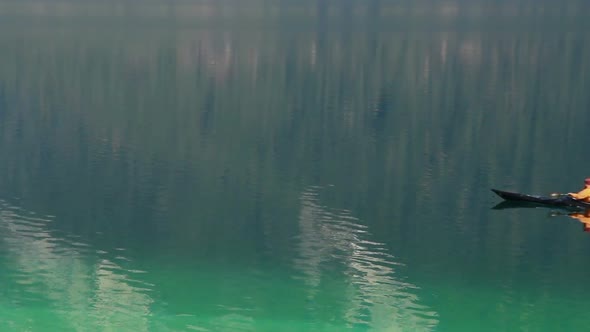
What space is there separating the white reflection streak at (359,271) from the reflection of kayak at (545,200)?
5773mm

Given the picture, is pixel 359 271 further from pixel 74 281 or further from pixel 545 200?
pixel 545 200

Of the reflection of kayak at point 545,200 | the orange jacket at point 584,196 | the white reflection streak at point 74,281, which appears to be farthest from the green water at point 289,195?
the orange jacket at point 584,196

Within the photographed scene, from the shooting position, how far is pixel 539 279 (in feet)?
95.8

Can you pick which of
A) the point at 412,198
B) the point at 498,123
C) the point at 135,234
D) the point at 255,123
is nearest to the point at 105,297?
the point at 135,234

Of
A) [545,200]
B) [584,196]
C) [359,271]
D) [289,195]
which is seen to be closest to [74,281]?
[359,271]

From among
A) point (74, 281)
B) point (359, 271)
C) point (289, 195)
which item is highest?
point (289, 195)

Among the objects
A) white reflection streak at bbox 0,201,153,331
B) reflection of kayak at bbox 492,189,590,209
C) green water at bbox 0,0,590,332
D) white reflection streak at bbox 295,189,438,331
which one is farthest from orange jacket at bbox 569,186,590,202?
white reflection streak at bbox 0,201,153,331

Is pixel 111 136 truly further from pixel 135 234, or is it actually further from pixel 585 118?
pixel 585 118

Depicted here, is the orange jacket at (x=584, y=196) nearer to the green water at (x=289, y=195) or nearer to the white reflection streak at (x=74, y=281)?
the green water at (x=289, y=195)

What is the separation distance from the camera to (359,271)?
96.5ft

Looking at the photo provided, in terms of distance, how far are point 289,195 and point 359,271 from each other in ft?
32.8

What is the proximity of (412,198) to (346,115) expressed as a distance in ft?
72.7

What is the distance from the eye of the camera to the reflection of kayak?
36.3m

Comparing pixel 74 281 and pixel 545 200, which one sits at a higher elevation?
pixel 545 200
